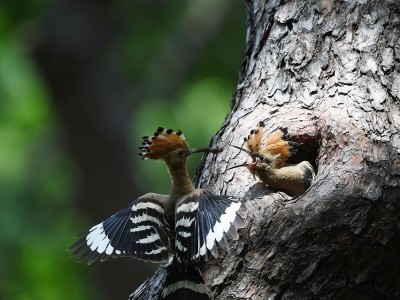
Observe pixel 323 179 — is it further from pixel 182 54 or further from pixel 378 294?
pixel 182 54

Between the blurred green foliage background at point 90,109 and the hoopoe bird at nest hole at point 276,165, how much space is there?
17.5ft

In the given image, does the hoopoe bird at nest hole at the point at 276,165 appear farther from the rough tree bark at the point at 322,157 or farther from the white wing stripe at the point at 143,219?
the white wing stripe at the point at 143,219

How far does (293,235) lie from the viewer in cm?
361

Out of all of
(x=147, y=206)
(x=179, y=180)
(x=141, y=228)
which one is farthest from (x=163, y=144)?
(x=141, y=228)

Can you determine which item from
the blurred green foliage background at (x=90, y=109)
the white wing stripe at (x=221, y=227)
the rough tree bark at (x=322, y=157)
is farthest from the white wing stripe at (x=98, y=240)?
the blurred green foliage background at (x=90, y=109)

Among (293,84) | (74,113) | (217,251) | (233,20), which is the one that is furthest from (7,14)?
(217,251)

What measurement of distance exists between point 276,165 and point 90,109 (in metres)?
6.01

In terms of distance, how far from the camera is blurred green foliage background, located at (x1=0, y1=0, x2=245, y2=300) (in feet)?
31.3

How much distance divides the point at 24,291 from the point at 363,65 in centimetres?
763

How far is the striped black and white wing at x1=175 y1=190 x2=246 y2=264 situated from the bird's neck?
15cm

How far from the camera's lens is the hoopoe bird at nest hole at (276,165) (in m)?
3.91

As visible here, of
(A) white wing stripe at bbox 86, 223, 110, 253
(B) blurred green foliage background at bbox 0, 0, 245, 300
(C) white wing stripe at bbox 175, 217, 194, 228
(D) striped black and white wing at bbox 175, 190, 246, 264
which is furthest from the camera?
(B) blurred green foliage background at bbox 0, 0, 245, 300

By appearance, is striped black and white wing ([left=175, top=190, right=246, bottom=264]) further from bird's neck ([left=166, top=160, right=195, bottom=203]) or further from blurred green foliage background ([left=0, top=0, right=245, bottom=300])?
blurred green foliage background ([left=0, top=0, right=245, bottom=300])

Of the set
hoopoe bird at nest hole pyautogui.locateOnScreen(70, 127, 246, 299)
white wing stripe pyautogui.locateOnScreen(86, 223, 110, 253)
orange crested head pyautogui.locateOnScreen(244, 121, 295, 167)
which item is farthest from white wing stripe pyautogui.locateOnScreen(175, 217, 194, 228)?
orange crested head pyautogui.locateOnScreen(244, 121, 295, 167)
